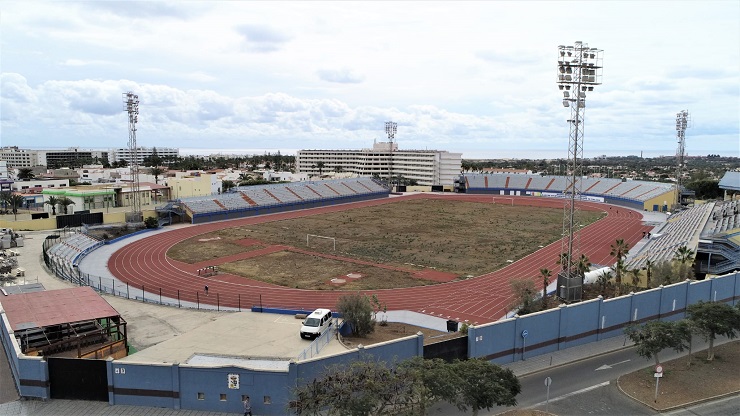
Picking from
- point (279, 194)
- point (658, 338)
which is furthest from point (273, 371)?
point (279, 194)

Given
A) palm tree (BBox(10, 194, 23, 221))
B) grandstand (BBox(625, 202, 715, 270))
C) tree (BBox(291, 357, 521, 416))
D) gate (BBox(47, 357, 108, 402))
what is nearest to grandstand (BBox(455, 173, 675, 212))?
grandstand (BBox(625, 202, 715, 270))

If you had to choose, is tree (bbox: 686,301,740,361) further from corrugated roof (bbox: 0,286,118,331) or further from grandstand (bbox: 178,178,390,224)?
grandstand (bbox: 178,178,390,224)

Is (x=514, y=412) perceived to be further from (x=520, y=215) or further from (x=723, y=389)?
(x=520, y=215)

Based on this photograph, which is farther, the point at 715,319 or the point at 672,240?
the point at 672,240

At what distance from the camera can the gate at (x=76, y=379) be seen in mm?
18125

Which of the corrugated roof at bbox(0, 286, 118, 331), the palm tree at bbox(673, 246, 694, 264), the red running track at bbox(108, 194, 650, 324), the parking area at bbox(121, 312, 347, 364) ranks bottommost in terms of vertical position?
the red running track at bbox(108, 194, 650, 324)

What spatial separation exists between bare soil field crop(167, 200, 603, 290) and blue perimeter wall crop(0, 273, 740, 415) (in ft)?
48.7

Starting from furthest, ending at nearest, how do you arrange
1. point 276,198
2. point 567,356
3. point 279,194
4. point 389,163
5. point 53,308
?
point 389,163, point 279,194, point 276,198, point 567,356, point 53,308

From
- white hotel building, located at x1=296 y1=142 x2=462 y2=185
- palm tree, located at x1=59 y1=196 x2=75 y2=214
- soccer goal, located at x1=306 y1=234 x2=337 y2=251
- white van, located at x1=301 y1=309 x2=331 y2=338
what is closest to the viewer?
white van, located at x1=301 y1=309 x2=331 y2=338

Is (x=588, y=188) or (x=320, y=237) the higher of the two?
(x=588, y=188)

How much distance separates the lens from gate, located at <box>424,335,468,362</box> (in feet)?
68.4

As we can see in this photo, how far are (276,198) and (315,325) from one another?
61.8 m

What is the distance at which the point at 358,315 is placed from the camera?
999 inches

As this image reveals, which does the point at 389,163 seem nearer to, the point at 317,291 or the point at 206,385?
the point at 317,291
